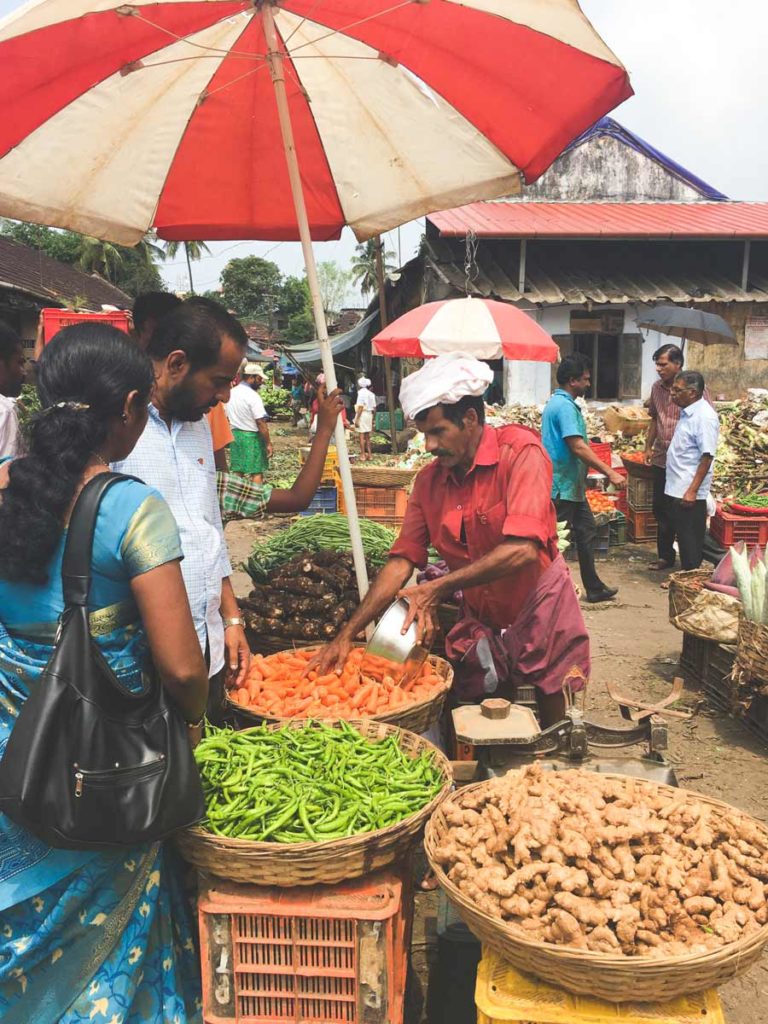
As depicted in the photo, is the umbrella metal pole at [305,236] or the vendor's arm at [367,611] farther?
the vendor's arm at [367,611]

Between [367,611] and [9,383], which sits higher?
[9,383]

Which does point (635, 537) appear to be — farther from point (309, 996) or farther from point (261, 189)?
point (309, 996)

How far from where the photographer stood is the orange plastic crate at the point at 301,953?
6.90ft

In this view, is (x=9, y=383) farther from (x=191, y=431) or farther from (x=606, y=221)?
(x=606, y=221)

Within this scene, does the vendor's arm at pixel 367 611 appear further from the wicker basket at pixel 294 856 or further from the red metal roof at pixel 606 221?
the red metal roof at pixel 606 221

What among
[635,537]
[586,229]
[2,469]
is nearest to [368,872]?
[2,469]

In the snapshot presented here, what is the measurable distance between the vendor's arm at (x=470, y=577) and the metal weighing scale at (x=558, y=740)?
442mm

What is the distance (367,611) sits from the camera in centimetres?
338

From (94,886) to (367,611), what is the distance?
5.23ft

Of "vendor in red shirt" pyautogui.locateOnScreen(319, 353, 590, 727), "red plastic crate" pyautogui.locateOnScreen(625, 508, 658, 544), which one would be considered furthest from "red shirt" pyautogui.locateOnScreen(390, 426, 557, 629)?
"red plastic crate" pyautogui.locateOnScreen(625, 508, 658, 544)

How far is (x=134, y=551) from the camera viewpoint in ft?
5.87

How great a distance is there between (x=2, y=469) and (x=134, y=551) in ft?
1.86

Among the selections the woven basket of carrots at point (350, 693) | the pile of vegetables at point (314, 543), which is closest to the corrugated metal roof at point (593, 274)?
the pile of vegetables at point (314, 543)

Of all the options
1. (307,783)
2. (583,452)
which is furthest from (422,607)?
(583,452)
